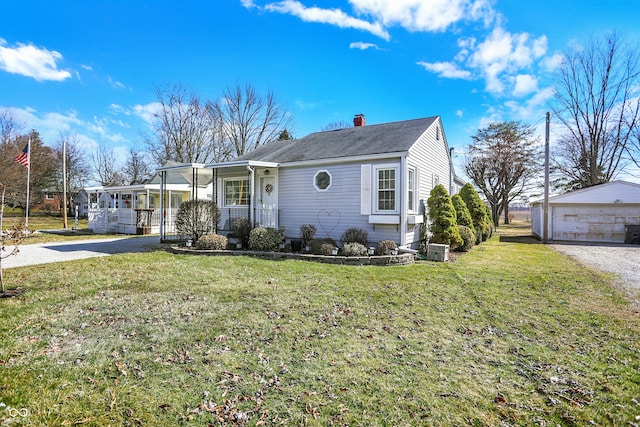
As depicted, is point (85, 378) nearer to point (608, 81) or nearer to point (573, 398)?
point (573, 398)

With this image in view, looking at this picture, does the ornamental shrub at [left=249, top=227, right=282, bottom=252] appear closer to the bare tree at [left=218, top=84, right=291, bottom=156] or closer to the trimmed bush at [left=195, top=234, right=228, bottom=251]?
the trimmed bush at [left=195, top=234, right=228, bottom=251]

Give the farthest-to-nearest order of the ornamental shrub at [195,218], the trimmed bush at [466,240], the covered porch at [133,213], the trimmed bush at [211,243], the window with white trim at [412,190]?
1. the covered porch at [133,213]
2. the trimmed bush at [466,240]
3. the ornamental shrub at [195,218]
4. the window with white trim at [412,190]
5. the trimmed bush at [211,243]

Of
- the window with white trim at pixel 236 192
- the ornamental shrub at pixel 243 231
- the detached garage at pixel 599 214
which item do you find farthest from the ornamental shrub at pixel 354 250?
the detached garage at pixel 599 214

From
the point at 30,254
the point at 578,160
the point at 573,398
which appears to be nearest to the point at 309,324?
the point at 573,398

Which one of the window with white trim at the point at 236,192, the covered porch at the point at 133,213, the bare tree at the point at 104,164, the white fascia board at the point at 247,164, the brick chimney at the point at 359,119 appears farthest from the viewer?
the bare tree at the point at 104,164

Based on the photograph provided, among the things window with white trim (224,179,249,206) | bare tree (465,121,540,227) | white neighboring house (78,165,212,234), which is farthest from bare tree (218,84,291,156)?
bare tree (465,121,540,227)

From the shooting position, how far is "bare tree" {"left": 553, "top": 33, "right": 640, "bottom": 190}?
75.6 feet

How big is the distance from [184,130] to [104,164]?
19.1 m

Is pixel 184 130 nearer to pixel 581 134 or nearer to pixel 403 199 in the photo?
pixel 403 199

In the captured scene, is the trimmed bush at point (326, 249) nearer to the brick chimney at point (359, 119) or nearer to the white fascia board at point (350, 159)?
the white fascia board at point (350, 159)

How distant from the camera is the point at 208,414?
2.54 metres

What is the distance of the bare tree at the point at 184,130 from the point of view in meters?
30.7

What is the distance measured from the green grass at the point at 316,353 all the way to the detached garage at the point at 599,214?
1291cm

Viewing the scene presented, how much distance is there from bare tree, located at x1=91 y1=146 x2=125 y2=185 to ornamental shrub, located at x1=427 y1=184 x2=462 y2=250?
143 feet
